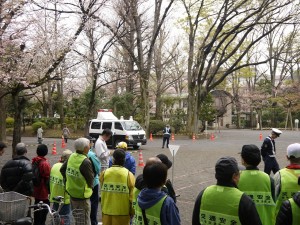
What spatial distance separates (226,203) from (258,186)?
1145mm

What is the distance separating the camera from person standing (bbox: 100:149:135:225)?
4.66m

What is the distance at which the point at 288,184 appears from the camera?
398cm

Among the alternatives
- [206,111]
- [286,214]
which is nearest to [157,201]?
[286,214]

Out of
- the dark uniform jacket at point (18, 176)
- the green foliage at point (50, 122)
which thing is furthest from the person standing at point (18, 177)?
the green foliage at point (50, 122)

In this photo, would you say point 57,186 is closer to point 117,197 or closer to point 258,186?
point 117,197

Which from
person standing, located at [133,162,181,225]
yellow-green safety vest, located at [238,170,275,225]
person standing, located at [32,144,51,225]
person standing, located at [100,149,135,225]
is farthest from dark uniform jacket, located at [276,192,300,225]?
person standing, located at [32,144,51,225]

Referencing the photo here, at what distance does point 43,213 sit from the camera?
5789mm

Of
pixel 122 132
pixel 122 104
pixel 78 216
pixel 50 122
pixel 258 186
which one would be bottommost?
pixel 78 216

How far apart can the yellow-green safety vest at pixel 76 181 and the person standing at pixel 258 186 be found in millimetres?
2350

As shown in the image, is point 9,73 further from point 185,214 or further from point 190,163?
point 185,214

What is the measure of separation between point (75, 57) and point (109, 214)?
818 inches

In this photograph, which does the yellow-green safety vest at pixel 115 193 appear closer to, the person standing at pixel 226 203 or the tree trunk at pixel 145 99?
the person standing at pixel 226 203

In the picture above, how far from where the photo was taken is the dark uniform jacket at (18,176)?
5297 millimetres

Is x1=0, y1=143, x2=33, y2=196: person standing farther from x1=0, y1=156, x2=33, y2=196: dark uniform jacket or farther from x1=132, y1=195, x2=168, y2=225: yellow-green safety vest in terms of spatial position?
x1=132, y1=195, x2=168, y2=225: yellow-green safety vest
